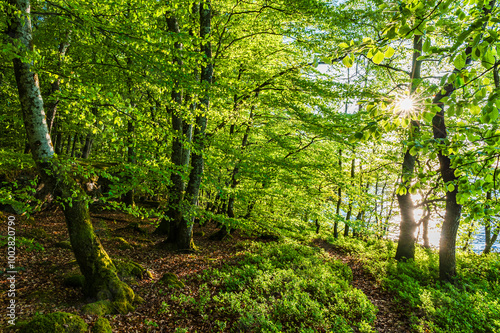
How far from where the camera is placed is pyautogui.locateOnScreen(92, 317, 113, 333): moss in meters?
4.35

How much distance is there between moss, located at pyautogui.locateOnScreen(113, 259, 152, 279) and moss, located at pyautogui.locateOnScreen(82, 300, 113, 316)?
139 cm

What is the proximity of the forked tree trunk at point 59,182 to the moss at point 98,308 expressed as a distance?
0.48 ft

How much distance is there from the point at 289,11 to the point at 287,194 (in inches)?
279

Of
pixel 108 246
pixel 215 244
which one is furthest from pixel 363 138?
pixel 215 244

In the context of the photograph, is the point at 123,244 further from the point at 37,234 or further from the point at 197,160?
the point at 197,160

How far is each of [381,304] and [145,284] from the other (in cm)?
713

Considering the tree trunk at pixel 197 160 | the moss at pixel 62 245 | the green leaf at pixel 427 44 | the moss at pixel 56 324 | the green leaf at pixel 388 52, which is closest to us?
the green leaf at pixel 427 44

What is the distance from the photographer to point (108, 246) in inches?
350

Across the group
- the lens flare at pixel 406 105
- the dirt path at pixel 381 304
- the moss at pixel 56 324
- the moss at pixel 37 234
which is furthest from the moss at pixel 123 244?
the lens flare at pixel 406 105

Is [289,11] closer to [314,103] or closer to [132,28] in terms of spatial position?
[314,103]

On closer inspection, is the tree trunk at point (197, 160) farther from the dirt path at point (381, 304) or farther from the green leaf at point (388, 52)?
the dirt path at point (381, 304)

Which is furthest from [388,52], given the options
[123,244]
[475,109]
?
[123,244]

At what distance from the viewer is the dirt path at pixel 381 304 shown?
593 cm

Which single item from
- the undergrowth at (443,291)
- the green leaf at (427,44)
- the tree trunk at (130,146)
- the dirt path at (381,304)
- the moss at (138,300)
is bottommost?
the moss at (138,300)
